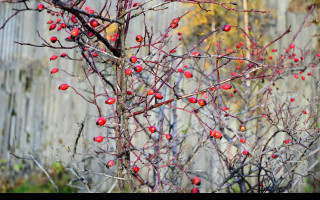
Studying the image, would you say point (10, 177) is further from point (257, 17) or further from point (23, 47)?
point (257, 17)

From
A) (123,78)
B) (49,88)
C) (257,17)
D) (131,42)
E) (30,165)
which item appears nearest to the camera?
(123,78)

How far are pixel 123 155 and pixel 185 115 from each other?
2.11 meters

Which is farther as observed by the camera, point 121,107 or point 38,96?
point 38,96

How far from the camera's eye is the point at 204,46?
2.60 meters

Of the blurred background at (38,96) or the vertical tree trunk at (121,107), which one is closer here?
the vertical tree trunk at (121,107)

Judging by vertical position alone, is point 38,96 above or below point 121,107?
below

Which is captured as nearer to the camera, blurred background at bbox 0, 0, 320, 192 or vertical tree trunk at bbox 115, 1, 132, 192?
vertical tree trunk at bbox 115, 1, 132, 192

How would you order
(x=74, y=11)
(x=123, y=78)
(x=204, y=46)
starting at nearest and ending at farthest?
(x=74, y=11)
(x=123, y=78)
(x=204, y=46)

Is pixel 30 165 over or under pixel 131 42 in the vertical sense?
under

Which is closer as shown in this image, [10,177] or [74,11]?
[74,11]

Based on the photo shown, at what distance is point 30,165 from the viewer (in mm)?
3959
